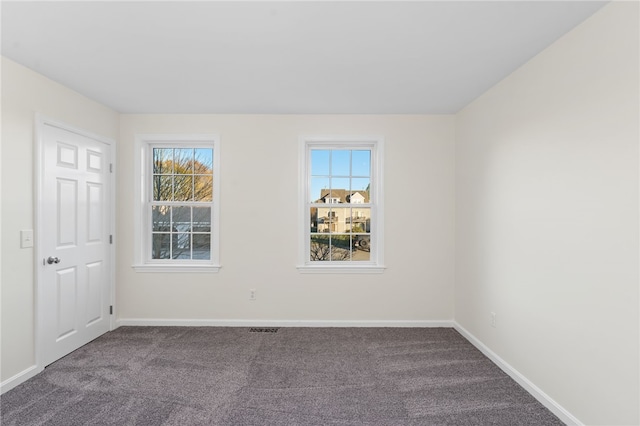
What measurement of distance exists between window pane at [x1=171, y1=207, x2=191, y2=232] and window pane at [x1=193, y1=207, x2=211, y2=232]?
75mm

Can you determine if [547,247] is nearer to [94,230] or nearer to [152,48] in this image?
[152,48]

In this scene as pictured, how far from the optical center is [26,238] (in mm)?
2627

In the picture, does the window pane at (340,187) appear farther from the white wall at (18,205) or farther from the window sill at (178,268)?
the white wall at (18,205)

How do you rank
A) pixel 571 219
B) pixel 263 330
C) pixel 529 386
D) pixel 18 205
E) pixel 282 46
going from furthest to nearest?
1. pixel 263 330
2. pixel 18 205
3. pixel 529 386
4. pixel 282 46
5. pixel 571 219

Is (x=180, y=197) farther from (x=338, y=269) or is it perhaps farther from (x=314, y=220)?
(x=338, y=269)

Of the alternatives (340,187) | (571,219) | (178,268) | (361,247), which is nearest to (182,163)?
(178,268)

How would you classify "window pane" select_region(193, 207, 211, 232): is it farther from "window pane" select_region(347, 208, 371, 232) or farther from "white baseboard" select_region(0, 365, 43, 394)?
"white baseboard" select_region(0, 365, 43, 394)

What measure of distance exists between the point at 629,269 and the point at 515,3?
155cm

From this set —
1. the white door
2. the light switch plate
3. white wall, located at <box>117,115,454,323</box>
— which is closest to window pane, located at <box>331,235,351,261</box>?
white wall, located at <box>117,115,454,323</box>

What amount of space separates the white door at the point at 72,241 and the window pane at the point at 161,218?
470mm

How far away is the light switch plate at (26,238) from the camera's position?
2.59m

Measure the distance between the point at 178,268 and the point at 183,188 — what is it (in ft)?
3.16

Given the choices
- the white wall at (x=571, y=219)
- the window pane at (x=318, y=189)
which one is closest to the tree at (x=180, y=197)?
the window pane at (x=318, y=189)

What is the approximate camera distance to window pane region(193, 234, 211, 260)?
400 centimetres
